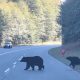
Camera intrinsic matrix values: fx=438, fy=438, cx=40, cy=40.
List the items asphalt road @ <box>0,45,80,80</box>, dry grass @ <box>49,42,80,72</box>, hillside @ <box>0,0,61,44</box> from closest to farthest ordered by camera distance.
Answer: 1. asphalt road @ <box>0,45,80,80</box>
2. dry grass @ <box>49,42,80,72</box>
3. hillside @ <box>0,0,61,44</box>

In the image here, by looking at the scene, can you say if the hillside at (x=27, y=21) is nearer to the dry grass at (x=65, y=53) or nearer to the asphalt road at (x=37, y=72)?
the dry grass at (x=65, y=53)

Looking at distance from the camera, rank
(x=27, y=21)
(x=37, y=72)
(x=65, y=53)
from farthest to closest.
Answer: (x=27, y=21) < (x=65, y=53) < (x=37, y=72)

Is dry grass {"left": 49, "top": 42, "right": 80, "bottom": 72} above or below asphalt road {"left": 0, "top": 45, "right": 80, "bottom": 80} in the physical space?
below

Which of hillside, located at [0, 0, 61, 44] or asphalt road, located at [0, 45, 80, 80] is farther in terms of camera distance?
→ hillside, located at [0, 0, 61, 44]

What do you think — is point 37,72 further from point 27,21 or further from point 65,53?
point 27,21

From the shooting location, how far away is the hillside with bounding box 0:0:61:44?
373 feet

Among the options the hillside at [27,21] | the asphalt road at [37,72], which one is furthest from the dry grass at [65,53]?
the hillside at [27,21]

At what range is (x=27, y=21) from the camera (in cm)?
13512

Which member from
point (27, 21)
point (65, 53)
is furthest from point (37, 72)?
point (27, 21)

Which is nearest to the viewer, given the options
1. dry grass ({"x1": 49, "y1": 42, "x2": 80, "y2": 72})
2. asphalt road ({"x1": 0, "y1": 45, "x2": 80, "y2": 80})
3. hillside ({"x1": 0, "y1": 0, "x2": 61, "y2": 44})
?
asphalt road ({"x1": 0, "y1": 45, "x2": 80, "y2": 80})

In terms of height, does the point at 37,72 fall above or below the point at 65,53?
above

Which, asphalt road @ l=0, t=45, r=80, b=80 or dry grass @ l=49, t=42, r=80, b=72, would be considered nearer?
asphalt road @ l=0, t=45, r=80, b=80

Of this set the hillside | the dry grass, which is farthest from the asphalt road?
the hillside

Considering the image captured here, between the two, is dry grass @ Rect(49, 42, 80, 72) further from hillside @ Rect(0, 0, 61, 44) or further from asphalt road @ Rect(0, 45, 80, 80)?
hillside @ Rect(0, 0, 61, 44)
